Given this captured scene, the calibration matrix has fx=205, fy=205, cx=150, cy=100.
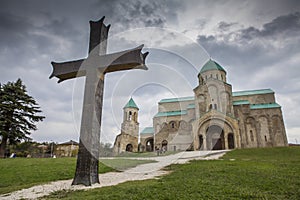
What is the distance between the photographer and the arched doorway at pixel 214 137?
110ft

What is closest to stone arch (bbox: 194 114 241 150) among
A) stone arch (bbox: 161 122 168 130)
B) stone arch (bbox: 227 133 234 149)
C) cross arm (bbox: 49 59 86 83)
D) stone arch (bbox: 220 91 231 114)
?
stone arch (bbox: 227 133 234 149)

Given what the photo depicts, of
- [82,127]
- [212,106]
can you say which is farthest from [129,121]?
[82,127]

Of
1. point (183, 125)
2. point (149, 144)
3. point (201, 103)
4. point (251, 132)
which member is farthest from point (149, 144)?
point (251, 132)

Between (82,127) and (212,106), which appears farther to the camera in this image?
(212,106)

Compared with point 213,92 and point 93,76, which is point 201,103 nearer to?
point 213,92

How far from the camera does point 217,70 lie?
127 feet

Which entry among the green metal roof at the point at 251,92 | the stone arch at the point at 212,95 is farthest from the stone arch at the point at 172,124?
the green metal roof at the point at 251,92

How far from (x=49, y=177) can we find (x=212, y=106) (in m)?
31.0

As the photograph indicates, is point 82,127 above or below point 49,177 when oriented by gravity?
above

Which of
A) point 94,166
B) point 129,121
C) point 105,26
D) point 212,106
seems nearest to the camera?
point 94,166

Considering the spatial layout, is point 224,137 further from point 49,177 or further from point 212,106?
point 49,177

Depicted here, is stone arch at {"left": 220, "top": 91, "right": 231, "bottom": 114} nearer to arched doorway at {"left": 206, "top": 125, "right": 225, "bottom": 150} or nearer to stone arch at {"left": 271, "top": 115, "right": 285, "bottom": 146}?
arched doorway at {"left": 206, "top": 125, "right": 225, "bottom": 150}

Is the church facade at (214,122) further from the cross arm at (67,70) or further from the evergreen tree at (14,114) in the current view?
the cross arm at (67,70)

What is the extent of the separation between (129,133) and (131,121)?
2639 mm
